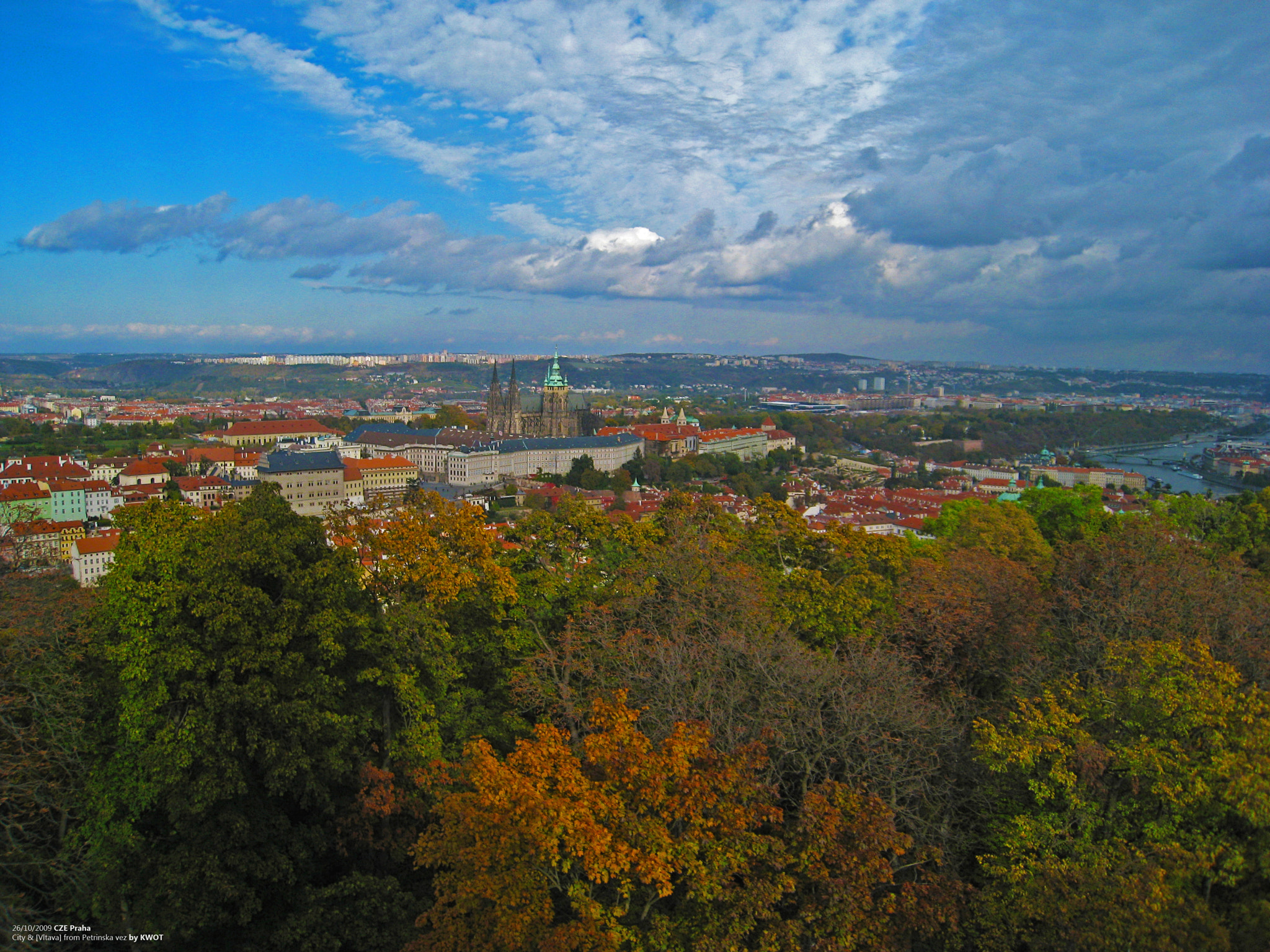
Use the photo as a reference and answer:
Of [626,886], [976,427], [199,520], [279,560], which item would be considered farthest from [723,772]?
[976,427]

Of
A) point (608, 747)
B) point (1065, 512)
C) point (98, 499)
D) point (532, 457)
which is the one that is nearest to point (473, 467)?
point (532, 457)

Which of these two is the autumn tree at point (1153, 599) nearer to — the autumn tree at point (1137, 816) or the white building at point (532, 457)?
the autumn tree at point (1137, 816)

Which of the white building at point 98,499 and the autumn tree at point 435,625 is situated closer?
the autumn tree at point 435,625

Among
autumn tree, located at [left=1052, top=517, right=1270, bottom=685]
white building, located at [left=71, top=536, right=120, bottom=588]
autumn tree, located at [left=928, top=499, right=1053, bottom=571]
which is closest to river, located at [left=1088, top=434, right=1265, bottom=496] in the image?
autumn tree, located at [left=928, top=499, right=1053, bottom=571]

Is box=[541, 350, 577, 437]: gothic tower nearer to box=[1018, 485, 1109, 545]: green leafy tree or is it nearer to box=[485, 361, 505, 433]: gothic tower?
box=[485, 361, 505, 433]: gothic tower

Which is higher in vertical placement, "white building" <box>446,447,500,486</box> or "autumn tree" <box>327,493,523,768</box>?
"autumn tree" <box>327,493,523,768</box>

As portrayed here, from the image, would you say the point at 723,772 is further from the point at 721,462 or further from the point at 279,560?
the point at 721,462

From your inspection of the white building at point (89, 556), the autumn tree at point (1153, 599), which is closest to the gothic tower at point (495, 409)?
the white building at point (89, 556)
